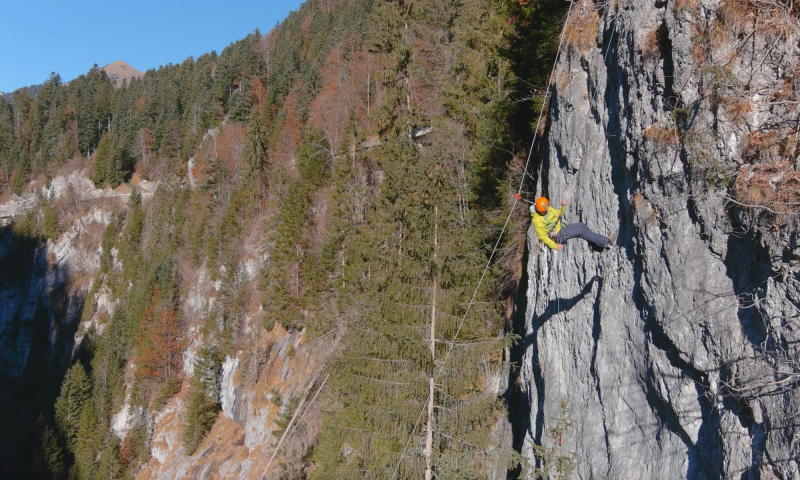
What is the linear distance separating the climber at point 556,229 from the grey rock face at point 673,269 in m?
0.28

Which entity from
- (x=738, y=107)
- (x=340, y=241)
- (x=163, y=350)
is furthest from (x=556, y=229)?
(x=163, y=350)

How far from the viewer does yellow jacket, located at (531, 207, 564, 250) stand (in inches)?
274

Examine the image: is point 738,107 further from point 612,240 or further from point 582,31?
point 582,31

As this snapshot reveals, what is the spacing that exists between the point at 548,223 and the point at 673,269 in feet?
6.12

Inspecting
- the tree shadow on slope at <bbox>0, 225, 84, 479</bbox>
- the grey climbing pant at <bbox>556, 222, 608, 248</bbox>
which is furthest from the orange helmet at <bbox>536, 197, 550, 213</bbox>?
the tree shadow on slope at <bbox>0, 225, 84, 479</bbox>

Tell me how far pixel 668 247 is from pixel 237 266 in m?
33.0

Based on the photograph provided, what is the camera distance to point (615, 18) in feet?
23.5

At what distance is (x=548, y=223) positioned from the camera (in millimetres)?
6988

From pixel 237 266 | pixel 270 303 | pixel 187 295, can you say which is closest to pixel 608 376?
pixel 270 303

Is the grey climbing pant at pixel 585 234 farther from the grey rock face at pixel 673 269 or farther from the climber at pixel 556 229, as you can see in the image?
the grey rock face at pixel 673 269

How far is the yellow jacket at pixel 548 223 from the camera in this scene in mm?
6949

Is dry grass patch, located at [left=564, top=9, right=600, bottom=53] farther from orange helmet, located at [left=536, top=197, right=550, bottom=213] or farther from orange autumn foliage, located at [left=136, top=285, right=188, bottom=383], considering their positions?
orange autumn foliage, located at [left=136, top=285, right=188, bottom=383]

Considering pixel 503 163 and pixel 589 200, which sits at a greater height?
pixel 503 163

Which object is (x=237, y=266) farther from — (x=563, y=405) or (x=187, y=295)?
(x=563, y=405)
